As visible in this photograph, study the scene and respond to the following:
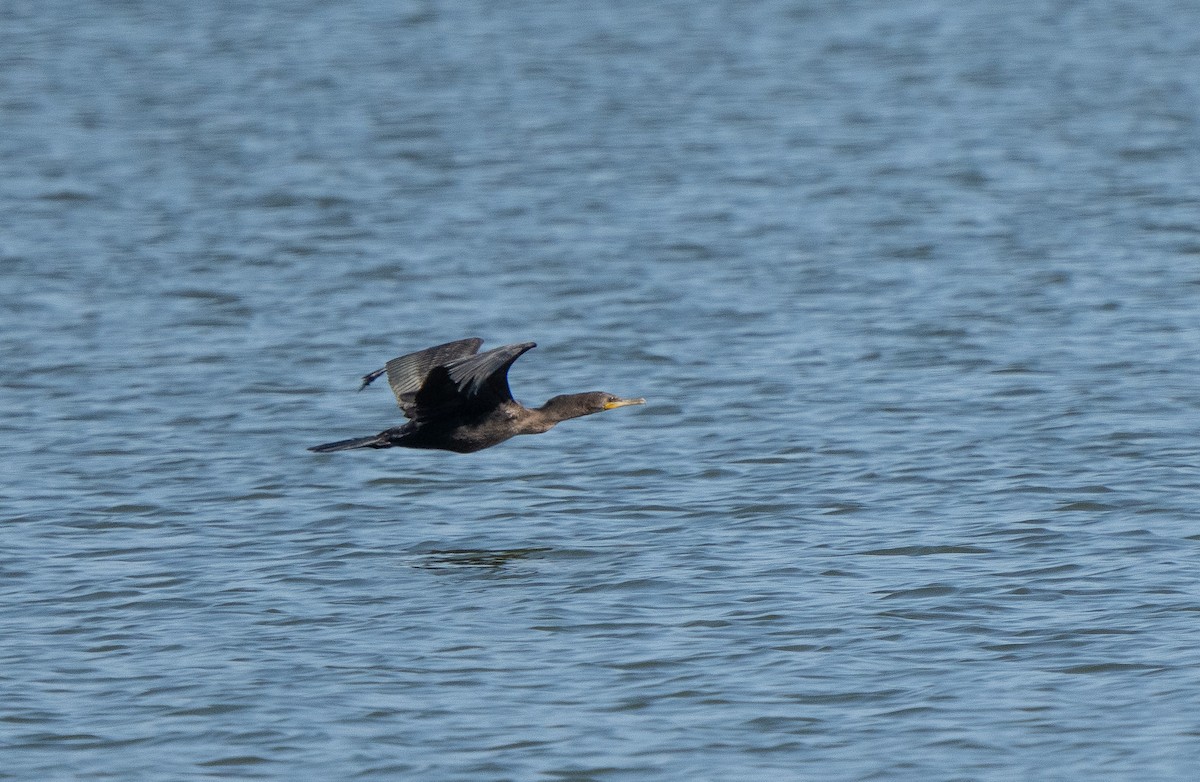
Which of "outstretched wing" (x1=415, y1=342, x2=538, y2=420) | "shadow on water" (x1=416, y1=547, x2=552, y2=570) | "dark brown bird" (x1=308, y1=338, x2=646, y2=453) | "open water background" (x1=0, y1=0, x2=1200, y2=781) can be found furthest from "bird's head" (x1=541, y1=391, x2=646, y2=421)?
"shadow on water" (x1=416, y1=547, x2=552, y2=570)

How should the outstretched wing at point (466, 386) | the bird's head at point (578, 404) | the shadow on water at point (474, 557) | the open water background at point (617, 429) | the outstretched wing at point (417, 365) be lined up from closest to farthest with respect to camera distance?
the open water background at point (617, 429) → the outstretched wing at point (466, 386) → the shadow on water at point (474, 557) → the outstretched wing at point (417, 365) → the bird's head at point (578, 404)

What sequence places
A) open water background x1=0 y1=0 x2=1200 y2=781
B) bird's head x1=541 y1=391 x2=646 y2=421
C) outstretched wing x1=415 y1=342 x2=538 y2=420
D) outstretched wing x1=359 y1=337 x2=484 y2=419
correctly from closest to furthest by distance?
open water background x1=0 y1=0 x2=1200 y2=781, outstretched wing x1=415 y1=342 x2=538 y2=420, outstretched wing x1=359 y1=337 x2=484 y2=419, bird's head x1=541 y1=391 x2=646 y2=421

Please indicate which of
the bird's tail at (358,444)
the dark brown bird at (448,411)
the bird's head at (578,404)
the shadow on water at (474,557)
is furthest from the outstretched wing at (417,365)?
the shadow on water at (474,557)

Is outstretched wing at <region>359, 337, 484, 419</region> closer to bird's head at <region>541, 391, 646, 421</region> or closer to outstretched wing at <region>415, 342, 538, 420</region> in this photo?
outstretched wing at <region>415, 342, 538, 420</region>

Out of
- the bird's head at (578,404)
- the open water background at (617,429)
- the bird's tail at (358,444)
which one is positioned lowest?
the open water background at (617,429)

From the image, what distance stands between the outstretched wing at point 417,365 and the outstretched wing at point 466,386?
6 centimetres

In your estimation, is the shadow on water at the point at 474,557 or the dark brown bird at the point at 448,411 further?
the dark brown bird at the point at 448,411

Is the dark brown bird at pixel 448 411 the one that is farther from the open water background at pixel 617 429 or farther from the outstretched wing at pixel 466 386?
the open water background at pixel 617 429

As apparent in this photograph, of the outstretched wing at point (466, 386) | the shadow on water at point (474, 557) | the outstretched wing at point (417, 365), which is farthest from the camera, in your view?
the outstretched wing at point (417, 365)

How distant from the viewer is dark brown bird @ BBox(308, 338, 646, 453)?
33.8 feet

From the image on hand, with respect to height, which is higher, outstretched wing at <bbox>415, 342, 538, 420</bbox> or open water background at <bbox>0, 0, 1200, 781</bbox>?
outstretched wing at <bbox>415, 342, 538, 420</bbox>

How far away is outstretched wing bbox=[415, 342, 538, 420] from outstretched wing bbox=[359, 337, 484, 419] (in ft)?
0.21

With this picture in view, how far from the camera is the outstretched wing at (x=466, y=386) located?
9.55m

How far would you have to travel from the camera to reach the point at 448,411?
10523 millimetres
